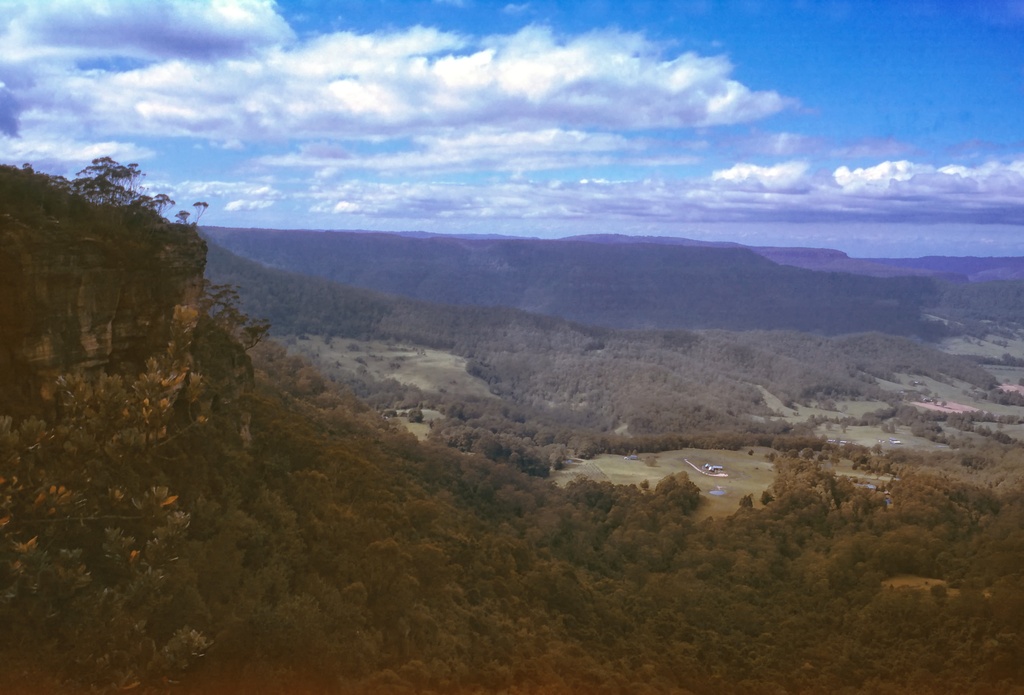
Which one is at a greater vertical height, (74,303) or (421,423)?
(74,303)

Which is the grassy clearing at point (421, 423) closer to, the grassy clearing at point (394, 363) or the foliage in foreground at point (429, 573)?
the grassy clearing at point (394, 363)

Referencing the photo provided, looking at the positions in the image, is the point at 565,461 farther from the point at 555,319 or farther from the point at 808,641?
the point at 555,319

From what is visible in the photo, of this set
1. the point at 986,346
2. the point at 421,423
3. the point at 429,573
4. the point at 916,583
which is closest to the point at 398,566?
the point at 429,573

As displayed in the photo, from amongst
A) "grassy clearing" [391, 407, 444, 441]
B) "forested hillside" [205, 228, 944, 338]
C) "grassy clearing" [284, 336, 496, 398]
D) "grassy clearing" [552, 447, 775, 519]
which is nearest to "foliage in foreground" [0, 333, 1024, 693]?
"grassy clearing" [552, 447, 775, 519]

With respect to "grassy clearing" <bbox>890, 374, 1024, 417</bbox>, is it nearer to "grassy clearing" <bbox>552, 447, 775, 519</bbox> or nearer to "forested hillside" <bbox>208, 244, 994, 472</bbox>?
"forested hillside" <bbox>208, 244, 994, 472</bbox>

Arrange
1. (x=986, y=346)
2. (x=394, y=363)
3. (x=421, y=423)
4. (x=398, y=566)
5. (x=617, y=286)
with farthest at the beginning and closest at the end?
1. (x=617, y=286)
2. (x=986, y=346)
3. (x=394, y=363)
4. (x=421, y=423)
5. (x=398, y=566)

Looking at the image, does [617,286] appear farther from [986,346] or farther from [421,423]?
[421,423]

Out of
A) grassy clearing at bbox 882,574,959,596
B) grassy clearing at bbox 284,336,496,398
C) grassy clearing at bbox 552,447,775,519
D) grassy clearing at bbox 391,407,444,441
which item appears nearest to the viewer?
grassy clearing at bbox 882,574,959,596
